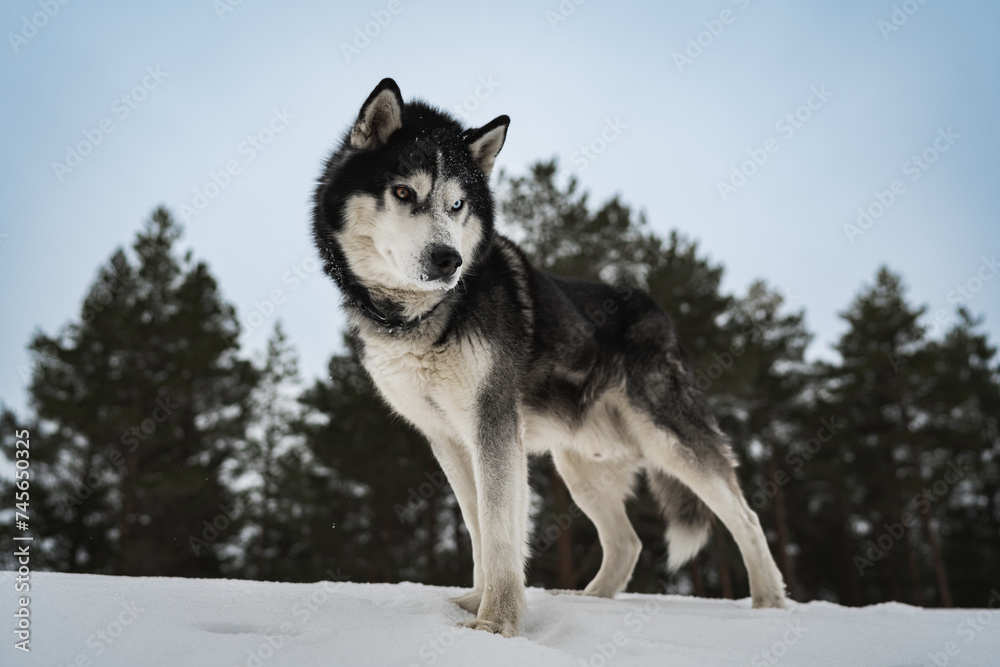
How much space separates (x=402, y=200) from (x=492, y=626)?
6.68 feet

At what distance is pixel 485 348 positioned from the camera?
127 inches

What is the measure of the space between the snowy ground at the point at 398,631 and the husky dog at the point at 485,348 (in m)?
0.43

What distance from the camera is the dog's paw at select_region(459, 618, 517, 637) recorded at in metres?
2.79

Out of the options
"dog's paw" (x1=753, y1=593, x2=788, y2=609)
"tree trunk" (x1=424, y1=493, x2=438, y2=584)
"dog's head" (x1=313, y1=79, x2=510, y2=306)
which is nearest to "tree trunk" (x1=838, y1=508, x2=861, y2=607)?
"tree trunk" (x1=424, y1=493, x2=438, y2=584)

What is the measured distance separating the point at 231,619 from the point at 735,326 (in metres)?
14.4

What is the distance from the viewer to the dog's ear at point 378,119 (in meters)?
3.24

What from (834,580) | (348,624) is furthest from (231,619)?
(834,580)

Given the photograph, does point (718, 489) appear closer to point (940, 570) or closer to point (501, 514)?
point (501, 514)

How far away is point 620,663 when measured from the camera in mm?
2432

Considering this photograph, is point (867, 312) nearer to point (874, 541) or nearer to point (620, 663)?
point (874, 541)

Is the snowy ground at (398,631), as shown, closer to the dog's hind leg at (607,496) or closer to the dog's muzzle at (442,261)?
the dog's hind leg at (607,496)

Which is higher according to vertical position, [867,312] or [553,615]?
[867,312]
